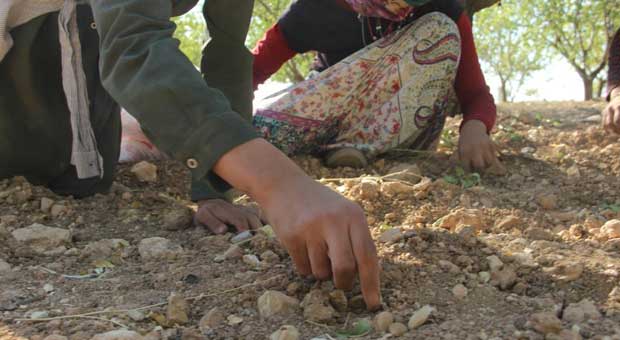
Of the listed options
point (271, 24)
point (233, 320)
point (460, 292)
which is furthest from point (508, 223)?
point (271, 24)

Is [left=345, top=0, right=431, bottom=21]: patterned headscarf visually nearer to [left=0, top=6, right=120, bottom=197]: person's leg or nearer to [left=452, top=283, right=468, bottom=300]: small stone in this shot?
[left=0, top=6, right=120, bottom=197]: person's leg

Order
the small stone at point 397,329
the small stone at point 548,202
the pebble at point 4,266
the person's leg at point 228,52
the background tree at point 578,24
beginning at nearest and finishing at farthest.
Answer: the small stone at point 397,329 → the pebble at point 4,266 → the person's leg at point 228,52 → the small stone at point 548,202 → the background tree at point 578,24

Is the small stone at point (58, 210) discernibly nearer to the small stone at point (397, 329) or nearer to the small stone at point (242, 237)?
the small stone at point (242, 237)

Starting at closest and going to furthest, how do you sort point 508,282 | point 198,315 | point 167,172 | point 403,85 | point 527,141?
point 198,315 → point 508,282 → point 167,172 → point 403,85 → point 527,141

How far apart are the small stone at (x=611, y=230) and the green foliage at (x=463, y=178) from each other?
0.78m

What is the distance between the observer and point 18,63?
218 cm

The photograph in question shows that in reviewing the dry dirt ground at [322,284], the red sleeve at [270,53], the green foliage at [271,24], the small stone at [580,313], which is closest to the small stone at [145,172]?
the dry dirt ground at [322,284]

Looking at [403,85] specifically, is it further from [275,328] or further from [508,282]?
[275,328]

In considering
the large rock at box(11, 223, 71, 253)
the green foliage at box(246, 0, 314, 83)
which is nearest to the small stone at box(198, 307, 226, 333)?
the large rock at box(11, 223, 71, 253)

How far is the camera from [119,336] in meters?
1.33

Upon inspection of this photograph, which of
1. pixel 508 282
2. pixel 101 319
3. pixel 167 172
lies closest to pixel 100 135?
pixel 167 172

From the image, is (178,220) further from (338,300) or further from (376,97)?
(376,97)

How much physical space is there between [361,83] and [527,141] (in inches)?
40.4

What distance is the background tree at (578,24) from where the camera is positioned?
6344 millimetres
